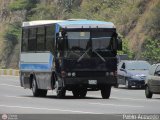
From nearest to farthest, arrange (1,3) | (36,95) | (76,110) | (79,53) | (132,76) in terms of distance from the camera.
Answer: (76,110)
(79,53)
(36,95)
(132,76)
(1,3)

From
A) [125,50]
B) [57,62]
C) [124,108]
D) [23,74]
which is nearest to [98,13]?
[125,50]

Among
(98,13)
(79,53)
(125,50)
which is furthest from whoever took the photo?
(98,13)

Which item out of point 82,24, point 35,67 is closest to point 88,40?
point 82,24

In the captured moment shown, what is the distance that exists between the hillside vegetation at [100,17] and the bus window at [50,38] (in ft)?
63.1

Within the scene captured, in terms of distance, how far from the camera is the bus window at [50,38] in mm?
31875

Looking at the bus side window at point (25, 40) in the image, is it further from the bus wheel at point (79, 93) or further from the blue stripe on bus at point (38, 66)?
the bus wheel at point (79, 93)

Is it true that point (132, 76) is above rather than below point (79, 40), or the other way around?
below

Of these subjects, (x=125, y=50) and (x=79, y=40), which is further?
(x=125, y=50)

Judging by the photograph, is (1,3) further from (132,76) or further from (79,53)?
(79,53)

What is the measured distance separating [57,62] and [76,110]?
8.40 meters

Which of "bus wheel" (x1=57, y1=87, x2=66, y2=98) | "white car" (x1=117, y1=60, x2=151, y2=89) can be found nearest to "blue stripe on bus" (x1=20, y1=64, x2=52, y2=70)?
"bus wheel" (x1=57, y1=87, x2=66, y2=98)

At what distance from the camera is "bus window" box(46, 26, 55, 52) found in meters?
31.9

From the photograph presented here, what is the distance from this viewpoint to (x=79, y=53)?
101 feet

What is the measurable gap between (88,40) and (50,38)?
183 cm
